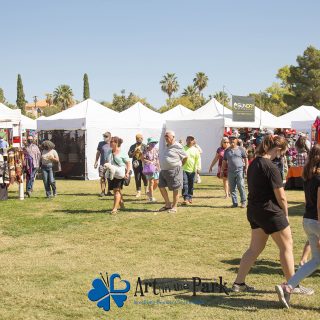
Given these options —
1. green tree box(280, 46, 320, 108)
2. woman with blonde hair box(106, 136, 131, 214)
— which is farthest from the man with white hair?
green tree box(280, 46, 320, 108)

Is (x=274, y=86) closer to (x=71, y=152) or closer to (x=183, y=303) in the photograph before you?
(x=71, y=152)

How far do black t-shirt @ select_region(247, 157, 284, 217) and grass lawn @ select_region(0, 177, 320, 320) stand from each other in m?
0.90

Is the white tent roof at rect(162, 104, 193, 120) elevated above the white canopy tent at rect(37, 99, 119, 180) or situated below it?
above

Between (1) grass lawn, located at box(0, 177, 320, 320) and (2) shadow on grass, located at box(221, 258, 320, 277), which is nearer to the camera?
(1) grass lawn, located at box(0, 177, 320, 320)

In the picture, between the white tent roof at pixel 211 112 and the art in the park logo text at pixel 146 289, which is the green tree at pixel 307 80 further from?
the art in the park logo text at pixel 146 289

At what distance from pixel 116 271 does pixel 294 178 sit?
9870 millimetres

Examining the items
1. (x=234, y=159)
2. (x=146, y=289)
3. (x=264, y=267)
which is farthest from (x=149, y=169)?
(x=146, y=289)

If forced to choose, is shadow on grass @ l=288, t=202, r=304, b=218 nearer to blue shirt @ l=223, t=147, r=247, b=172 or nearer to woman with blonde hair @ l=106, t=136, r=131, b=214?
blue shirt @ l=223, t=147, r=247, b=172

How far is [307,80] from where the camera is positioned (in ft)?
165

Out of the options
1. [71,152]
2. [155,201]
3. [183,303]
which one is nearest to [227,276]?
[183,303]

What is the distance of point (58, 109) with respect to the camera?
81.8m

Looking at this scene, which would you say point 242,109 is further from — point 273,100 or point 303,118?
point 273,100

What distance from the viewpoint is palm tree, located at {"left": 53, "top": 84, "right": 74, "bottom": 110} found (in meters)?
84.7

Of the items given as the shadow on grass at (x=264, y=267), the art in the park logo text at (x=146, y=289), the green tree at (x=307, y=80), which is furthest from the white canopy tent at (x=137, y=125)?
the green tree at (x=307, y=80)
